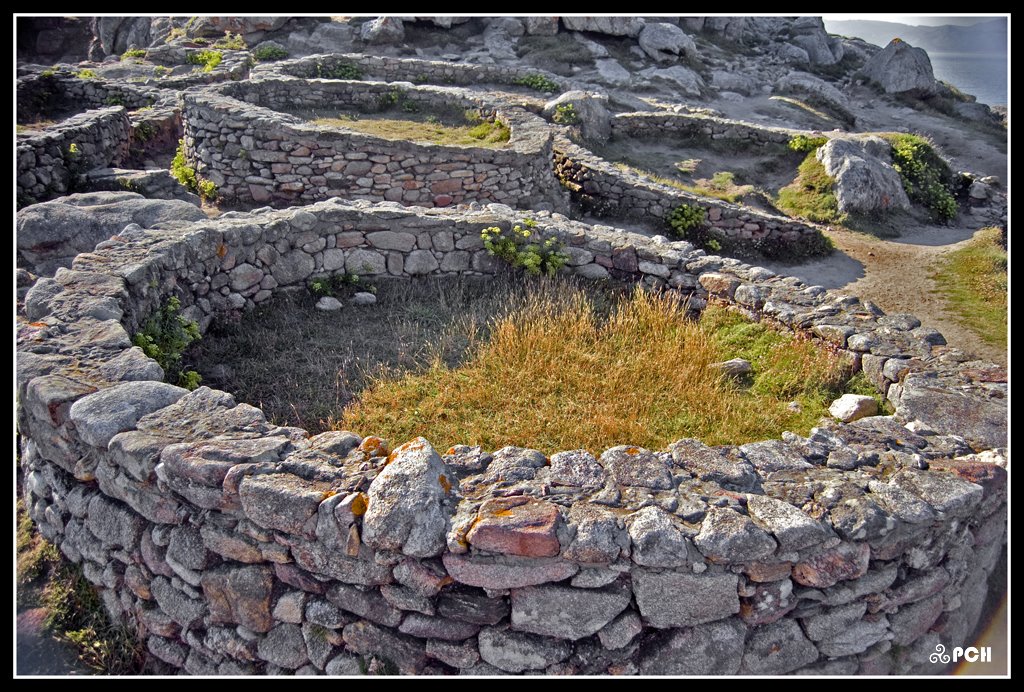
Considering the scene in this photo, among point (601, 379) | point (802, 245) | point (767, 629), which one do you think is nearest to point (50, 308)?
point (601, 379)

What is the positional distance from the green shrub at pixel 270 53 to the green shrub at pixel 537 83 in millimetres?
7733

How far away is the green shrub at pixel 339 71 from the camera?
18562mm

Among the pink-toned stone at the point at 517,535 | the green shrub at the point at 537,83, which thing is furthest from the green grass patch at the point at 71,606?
the green shrub at the point at 537,83

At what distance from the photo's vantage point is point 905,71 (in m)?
29.4

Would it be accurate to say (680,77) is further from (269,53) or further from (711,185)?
(269,53)

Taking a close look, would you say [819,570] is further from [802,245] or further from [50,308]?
[802,245]

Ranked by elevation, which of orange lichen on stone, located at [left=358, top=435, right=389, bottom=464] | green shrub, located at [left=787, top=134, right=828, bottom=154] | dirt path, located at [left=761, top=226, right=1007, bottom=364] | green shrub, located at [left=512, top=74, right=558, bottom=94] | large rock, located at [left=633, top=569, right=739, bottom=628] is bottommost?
large rock, located at [left=633, top=569, right=739, bottom=628]

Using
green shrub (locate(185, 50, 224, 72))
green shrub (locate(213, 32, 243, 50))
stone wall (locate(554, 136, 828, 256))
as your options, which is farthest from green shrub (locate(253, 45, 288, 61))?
stone wall (locate(554, 136, 828, 256))

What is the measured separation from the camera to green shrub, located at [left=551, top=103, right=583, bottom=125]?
15.7 meters

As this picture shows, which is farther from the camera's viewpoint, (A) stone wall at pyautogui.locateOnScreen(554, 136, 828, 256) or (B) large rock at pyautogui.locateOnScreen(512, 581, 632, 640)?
(A) stone wall at pyautogui.locateOnScreen(554, 136, 828, 256)

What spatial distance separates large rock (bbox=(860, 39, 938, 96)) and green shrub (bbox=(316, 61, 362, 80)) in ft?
73.8

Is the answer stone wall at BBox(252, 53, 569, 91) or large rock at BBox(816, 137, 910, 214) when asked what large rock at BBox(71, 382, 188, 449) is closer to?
large rock at BBox(816, 137, 910, 214)

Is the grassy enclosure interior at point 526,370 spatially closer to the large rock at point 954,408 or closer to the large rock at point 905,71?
the large rock at point 954,408

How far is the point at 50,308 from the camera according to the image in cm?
588
